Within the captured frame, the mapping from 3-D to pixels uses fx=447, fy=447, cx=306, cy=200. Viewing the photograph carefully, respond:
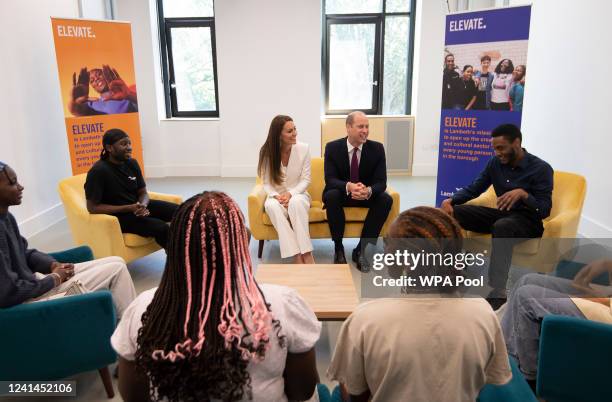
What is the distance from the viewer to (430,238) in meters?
1.21

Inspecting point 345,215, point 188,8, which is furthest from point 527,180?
point 188,8

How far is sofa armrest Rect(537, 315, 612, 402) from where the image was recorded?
163cm

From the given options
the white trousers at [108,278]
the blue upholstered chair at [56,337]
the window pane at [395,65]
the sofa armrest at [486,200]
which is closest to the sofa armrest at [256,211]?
the white trousers at [108,278]

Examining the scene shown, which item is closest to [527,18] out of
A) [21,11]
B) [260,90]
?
[260,90]

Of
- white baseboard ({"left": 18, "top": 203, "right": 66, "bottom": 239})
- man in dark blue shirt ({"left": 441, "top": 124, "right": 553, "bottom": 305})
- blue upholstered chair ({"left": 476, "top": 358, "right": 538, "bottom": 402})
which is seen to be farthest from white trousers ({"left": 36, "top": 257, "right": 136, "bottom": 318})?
white baseboard ({"left": 18, "top": 203, "right": 66, "bottom": 239})

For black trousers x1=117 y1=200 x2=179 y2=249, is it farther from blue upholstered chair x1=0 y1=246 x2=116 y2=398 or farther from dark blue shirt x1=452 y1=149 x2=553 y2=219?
dark blue shirt x1=452 y1=149 x2=553 y2=219

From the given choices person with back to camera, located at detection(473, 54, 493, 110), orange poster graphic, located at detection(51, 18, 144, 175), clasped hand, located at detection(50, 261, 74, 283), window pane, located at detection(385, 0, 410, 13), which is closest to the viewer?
clasped hand, located at detection(50, 261, 74, 283)

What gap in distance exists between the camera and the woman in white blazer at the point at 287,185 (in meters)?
3.56

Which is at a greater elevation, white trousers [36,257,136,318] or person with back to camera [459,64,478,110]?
person with back to camera [459,64,478,110]

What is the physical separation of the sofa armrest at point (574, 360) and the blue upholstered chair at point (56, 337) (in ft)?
6.02

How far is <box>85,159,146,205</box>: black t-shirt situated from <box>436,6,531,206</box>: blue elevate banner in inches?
127

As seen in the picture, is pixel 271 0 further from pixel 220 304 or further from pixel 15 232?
pixel 220 304

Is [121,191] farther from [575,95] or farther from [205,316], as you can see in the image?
[575,95]

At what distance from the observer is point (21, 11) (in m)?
4.62
